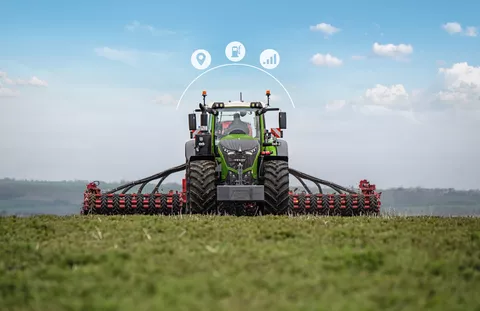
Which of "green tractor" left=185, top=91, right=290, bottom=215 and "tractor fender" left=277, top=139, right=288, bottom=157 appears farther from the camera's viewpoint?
"tractor fender" left=277, top=139, right=288, bottom=157

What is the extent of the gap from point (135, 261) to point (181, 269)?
634 mm

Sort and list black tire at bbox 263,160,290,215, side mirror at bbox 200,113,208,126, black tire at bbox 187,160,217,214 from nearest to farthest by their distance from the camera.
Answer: black tire at bbox 187,160,217,214
black tire at bbox 263,160,290,215
side mirror at bbox 200,113,208,126

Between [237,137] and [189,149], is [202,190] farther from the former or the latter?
[189,149]

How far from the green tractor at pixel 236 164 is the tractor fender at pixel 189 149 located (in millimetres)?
611

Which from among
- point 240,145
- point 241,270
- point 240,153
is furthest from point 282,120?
point 241,270

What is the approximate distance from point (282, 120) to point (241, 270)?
9.93 meters

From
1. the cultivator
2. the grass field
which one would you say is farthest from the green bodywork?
the grass field

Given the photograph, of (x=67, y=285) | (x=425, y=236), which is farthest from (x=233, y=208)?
(x=67, y=285)

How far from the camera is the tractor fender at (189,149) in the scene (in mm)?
17641

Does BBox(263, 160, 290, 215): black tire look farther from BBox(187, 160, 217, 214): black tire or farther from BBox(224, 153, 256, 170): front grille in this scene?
BBox(187, 160, 217, 214): black tire

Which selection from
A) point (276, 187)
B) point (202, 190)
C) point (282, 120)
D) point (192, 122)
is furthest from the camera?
point (282, 120)

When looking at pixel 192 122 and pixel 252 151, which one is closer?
pixel 252 151

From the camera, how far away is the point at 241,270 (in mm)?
6859

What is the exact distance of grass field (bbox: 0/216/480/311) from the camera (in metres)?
5.69
